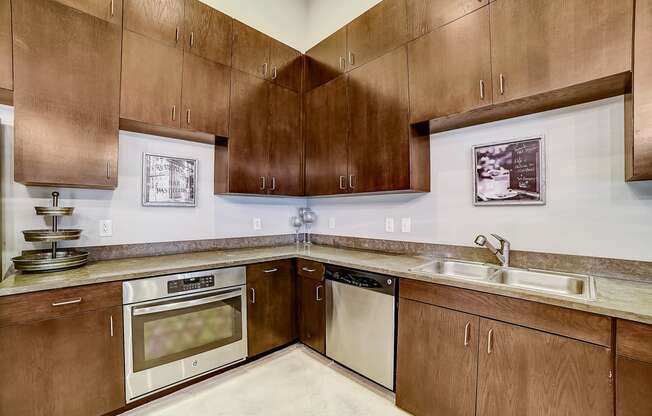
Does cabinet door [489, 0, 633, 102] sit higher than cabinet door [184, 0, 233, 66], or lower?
lower

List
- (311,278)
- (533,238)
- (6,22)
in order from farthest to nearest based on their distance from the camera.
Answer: (311,278)
(533,238)
(6,22)

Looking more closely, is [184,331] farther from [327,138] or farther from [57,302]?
[327,138]

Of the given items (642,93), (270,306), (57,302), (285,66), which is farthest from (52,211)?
(642,93)

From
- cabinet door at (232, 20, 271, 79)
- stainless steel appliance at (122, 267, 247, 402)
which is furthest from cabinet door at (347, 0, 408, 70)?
stainless steel appliance at (122, 267, 247, 402)

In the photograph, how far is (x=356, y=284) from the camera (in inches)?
83.5

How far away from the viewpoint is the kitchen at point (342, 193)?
1436mm

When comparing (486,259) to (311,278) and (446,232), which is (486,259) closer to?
(446,232)

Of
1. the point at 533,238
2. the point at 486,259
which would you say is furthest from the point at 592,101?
the point at 486,259

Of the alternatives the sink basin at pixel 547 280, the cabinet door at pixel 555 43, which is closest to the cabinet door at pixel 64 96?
the cabinet door at pixel 555 43

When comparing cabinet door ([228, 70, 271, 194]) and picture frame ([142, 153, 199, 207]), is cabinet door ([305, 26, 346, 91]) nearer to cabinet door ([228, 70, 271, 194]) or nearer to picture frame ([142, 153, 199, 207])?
cabinet door ([228, 70, 271, 194])

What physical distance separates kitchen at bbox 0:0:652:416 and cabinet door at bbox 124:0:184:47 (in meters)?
0.01

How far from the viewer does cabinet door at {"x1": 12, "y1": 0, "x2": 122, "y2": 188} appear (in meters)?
1.68

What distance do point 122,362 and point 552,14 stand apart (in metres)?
3.12

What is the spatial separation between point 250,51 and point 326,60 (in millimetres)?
703
